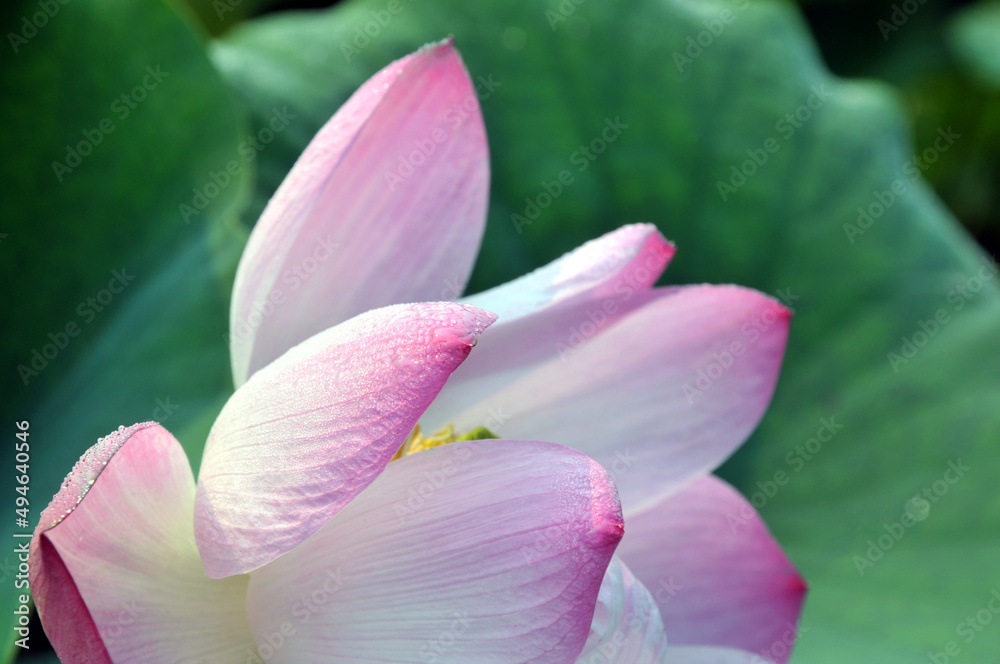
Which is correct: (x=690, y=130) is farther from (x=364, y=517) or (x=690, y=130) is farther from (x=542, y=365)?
(x=364, y=517)

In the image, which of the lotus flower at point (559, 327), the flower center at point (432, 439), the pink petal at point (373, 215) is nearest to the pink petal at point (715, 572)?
the lotus flower at point (559, 327)

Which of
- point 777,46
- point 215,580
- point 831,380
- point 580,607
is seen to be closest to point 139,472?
point 215,580

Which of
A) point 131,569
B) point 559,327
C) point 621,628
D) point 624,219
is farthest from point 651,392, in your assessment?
point 624,219

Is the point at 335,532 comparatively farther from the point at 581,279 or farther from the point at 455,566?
the point at 581,279

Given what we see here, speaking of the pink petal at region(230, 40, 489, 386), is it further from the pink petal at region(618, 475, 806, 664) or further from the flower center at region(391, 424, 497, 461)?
the pink petal at region(618, 475, 806, 664)

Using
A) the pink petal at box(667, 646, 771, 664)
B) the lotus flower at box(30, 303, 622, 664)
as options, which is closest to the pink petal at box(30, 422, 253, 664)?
the lotus flower at box(30, 303, 622, 664)

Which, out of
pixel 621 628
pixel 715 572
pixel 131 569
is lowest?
pixel 715 572
